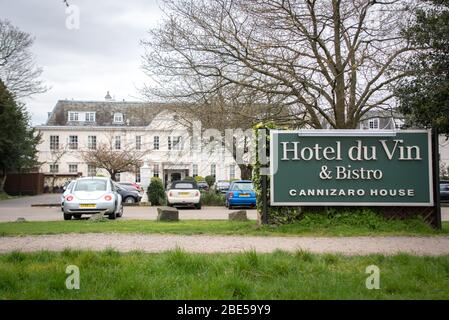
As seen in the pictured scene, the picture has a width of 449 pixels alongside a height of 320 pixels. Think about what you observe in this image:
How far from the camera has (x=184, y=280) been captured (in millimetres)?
6133

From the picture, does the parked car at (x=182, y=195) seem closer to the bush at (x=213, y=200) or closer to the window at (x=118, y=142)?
the bush at (x=213, y=200)

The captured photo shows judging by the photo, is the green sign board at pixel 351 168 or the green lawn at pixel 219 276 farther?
the green sign board at pixel 351 168

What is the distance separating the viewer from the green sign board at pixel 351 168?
12.6 metres

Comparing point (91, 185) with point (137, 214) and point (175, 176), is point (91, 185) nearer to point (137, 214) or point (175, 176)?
point (137, 214)

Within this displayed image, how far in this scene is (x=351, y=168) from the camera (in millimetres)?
12742

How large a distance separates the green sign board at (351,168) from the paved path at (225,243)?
6.47ft

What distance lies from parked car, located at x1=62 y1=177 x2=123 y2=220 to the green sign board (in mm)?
7323

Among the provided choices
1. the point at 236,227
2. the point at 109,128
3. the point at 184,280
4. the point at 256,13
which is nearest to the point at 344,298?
the point at 184,280

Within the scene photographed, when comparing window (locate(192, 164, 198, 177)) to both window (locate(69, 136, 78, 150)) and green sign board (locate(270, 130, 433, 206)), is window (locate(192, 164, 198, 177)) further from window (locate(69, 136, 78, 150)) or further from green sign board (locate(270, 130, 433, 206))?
green sign board (locate(270, 130, 433, 206))

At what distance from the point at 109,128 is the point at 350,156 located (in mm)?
54342

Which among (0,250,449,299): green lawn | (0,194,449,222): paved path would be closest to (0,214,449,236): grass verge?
(0,250,449,299): green lawn

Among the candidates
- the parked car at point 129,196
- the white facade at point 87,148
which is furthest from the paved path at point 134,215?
the white facade at point 87,148

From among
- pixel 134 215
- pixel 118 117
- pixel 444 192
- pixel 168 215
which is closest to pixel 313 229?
pixel 168 215

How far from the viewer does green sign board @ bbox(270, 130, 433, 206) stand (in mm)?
12602
